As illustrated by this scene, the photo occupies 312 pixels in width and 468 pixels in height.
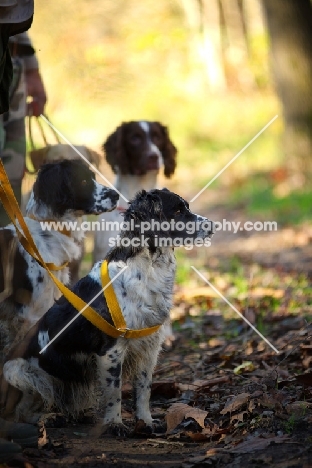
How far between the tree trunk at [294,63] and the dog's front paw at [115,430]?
8864 millimetres

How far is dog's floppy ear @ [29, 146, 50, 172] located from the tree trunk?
668 cm

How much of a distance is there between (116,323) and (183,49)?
63.9ft

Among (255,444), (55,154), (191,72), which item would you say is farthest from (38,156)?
(191,72)

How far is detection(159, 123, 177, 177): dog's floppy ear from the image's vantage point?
668cm

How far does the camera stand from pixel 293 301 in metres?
6.62

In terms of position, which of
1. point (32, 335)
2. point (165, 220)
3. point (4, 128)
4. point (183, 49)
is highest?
point (183, 49)

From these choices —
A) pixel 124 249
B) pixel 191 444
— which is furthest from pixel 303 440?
pixel 124 249

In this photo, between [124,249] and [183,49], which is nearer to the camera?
[124,249]

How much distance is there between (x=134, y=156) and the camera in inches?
253

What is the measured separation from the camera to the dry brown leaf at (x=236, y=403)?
3.83 m

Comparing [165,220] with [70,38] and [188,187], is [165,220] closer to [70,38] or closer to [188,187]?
[70,38]

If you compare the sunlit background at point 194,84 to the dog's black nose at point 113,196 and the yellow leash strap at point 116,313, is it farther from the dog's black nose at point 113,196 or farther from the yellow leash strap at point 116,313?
the yellow leash strap at point 116,313

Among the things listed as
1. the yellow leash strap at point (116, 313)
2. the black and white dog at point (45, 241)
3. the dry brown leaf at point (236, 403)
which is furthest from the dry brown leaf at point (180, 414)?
the black and white dog at point (45, 241)

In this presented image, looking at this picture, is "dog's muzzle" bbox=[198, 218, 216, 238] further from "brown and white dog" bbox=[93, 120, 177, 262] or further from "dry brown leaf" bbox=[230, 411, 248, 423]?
"brown and white dog" bbox=[93, 120, 177, 262]
